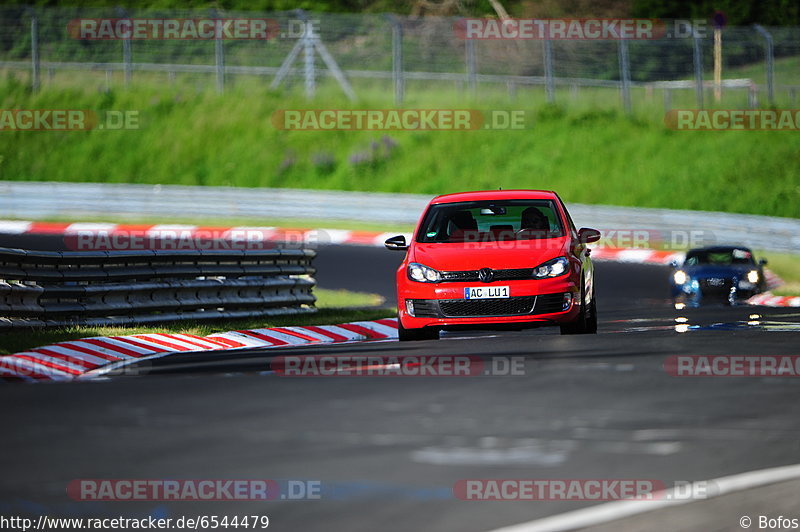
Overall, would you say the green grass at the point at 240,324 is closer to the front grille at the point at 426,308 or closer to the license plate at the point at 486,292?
the front grille at the point at 426,308

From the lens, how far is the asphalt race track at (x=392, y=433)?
6582 millimetres

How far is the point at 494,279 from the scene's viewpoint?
48.1ft

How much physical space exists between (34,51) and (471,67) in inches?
496

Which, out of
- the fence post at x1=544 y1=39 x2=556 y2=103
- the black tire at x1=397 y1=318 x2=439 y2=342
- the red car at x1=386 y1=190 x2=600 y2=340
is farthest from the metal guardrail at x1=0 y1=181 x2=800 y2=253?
the black tire at x1=397 y1=318 x2=439 y2=342

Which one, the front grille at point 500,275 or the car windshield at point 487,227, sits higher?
the car windshield at point 487,227

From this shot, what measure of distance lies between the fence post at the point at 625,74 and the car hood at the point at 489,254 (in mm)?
26222

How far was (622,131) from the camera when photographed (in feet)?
146

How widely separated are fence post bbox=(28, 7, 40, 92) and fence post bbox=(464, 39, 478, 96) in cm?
1184

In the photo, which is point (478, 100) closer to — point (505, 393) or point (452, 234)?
point (452, 234)

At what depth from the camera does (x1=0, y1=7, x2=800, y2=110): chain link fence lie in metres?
40.8

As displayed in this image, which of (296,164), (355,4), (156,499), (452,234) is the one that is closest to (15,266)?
(452,234)

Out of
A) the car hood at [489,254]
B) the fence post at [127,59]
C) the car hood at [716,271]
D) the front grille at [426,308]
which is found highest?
the fence post at [127,59]

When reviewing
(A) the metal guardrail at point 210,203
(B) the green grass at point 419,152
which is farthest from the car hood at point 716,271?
(B) the green grass at point 419,152

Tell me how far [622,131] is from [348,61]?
324 inches
